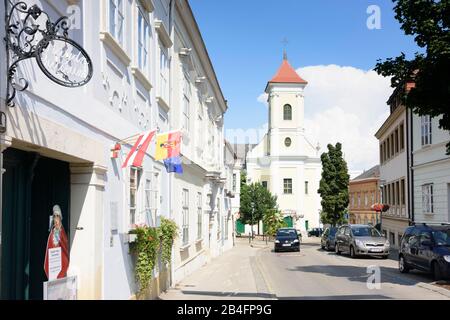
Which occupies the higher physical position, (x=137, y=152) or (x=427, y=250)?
(x=137, y=152)

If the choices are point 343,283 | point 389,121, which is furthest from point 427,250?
point 389,121

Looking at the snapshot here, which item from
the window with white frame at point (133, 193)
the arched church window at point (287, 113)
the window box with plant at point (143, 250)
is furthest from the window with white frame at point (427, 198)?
the arched church window at point (287, 113)

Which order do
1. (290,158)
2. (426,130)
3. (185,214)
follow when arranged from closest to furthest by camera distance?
(185,214)
(426,130)
(290,158)

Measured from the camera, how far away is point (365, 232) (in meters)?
29.2

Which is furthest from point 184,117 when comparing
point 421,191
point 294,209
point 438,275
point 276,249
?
point 294,209

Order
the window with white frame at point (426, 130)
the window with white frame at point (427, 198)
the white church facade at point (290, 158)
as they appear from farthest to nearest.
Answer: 1. the white church facade at point (290, 158)
2. the window with white frame at point (426, 130)
3. the window with white frame at point (427, 198)

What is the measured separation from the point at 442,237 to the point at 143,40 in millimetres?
11038

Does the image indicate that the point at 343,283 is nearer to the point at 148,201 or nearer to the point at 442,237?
the point at 442,237

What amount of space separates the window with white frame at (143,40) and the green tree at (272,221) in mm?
48534

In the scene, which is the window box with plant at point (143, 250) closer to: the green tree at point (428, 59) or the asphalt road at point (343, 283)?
the asphalt road at point (343, 283)

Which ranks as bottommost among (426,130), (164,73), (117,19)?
(117,19)

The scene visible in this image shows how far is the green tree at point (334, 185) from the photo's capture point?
5706 cm
